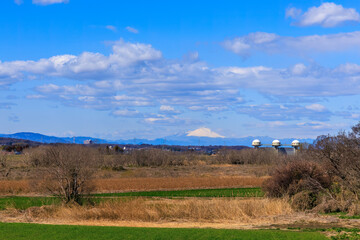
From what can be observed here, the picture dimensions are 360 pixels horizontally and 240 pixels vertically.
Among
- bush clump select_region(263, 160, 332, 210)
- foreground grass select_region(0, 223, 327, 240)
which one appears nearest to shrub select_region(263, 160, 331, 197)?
bush clump select_region(263, 160, 332, 210)

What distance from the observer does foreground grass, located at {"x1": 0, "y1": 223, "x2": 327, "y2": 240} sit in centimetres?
2189

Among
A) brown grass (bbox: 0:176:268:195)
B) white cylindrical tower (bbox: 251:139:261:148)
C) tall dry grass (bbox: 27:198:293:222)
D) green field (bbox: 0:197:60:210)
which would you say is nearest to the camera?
A: tall dry grass (bbox: 27:198:293:222)

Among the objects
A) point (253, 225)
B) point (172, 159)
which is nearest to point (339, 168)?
point (253, 225)

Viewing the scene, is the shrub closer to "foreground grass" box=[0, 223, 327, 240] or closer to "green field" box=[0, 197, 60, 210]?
"foreground grass" box=[0, 223, 327, 240]

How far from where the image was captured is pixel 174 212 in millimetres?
31219

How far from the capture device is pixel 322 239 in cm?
2116

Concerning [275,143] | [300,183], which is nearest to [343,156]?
[300,183]

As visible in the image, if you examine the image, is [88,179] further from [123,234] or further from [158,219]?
[123,234]

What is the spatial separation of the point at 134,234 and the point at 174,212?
28.7 ft

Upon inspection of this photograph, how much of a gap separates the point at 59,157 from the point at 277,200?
56.8ft

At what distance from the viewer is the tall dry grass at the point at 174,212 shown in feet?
100.0

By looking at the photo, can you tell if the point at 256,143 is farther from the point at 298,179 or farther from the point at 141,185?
the point at 298,179

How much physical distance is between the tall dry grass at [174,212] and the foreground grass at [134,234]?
6419 mm

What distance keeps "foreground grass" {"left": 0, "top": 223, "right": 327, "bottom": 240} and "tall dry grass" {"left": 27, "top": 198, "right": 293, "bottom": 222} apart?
6.42m
